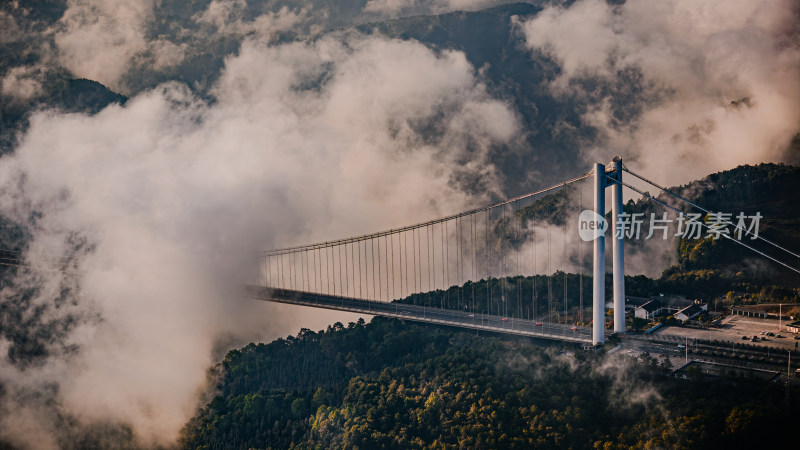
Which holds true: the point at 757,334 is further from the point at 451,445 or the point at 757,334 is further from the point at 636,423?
the point at 451,445

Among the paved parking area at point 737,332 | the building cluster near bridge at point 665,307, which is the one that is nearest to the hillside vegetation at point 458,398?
the paved parking area at point 737,332

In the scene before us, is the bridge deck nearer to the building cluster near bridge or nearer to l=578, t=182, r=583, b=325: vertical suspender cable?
Answer: l=578, t=182, r=583, b=325: vertical suspender cable

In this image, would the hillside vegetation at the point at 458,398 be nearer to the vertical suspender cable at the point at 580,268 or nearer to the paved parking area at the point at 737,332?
the vertical suspender cable at the point at 580,268

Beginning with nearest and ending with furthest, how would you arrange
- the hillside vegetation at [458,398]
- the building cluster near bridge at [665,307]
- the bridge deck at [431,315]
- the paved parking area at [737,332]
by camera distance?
the hillside vegetation at [458,398] < the paved parking area at [737,332] < the bridge deck at [431,315] < the building cluster near bridge at [665,307]

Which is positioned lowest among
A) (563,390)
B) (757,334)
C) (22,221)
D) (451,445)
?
(451,445)

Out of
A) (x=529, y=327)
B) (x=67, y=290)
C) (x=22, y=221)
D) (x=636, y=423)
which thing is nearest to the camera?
(x=636, y=423)

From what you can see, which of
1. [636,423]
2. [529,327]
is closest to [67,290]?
[529,327]

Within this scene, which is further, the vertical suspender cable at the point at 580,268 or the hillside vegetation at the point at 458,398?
the vertical suspender cable at the point at 580,268

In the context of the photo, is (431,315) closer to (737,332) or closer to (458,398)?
(458,398)
